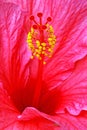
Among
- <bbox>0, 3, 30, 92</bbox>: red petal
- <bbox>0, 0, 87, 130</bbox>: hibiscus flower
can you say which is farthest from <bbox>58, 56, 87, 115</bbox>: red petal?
<bbox>0, 3, 30, 92</bbox>: red petal

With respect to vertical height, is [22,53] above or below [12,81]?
above

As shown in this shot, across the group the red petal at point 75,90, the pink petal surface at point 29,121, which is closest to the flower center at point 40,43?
the red petal at point 75,90

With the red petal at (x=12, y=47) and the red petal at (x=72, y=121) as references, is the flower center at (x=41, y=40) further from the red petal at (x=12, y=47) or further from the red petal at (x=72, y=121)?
the red petal at (x=72, y=121)

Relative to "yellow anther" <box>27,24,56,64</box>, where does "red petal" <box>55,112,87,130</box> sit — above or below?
below

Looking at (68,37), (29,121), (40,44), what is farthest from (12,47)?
(29,121)

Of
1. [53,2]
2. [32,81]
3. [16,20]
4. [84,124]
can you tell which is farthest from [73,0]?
[84,124]

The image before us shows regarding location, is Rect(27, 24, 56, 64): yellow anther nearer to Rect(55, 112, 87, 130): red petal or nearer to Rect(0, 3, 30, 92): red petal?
Rect(0, 3, 30, 92): red petal

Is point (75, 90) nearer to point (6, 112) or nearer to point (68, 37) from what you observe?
point (68, 37)

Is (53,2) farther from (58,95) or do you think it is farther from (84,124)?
(84,124)
